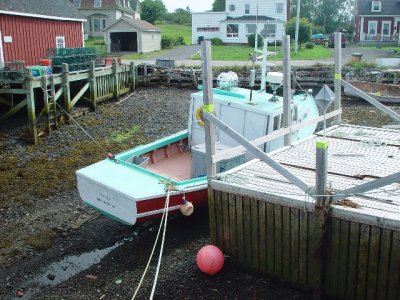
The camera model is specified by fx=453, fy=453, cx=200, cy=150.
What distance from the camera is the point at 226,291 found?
6.43m

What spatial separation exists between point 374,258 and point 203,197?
11.9 ft

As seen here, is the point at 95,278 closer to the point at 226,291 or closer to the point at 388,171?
the point at 226,291

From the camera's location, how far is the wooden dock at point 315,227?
534cm

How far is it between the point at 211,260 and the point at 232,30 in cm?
4110

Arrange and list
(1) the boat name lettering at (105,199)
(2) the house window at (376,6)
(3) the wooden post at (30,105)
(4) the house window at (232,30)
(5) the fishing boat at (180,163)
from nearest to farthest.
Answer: (5) the fishing boat at (180,163) → (1) the boat name lettering at (105,199) → (3) the wooden post at (30,105) → (4) the house window at (232,30) → (2) the house window at (376,6)

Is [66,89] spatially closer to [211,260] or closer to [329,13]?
[211,260]

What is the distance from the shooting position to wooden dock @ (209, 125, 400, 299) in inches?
210

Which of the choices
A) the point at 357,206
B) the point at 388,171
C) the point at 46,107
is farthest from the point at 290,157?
the point at 46,107

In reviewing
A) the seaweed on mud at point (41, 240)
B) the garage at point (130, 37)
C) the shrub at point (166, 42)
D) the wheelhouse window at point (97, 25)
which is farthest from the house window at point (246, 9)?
the seaweed on mud at point (41, 240)

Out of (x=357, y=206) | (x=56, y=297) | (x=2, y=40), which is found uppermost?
(x=2, y=40)

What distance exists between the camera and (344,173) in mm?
6742

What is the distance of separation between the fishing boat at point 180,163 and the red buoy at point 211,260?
0.81 metres

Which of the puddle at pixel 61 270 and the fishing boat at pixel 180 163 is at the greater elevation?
the fishing boat at pixel 180 163

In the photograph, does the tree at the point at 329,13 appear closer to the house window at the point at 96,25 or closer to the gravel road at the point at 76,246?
the house window at the point at 96,25
